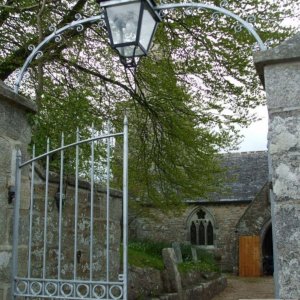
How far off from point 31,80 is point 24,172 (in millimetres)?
4342

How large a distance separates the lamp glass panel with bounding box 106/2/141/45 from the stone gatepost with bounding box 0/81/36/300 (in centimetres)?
99

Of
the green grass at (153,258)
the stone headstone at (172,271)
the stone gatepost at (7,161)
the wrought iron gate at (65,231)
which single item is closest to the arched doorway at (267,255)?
the green grass at (153,258)

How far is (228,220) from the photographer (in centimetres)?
2312

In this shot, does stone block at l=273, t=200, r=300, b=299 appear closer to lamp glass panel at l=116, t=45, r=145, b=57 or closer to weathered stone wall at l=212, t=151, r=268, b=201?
lamp glass panel at l=116, t=45, r=145, b=57

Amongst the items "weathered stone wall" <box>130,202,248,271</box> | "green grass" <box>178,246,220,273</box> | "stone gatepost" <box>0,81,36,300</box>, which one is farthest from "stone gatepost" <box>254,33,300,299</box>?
"weathered stone wall" <box>130,202,248,271</box>

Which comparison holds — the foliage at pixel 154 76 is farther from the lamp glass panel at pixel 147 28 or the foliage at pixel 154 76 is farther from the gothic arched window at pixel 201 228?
the gothic arched window at pixel 201 228

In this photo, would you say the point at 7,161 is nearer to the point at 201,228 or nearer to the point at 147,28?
the point at 147,28

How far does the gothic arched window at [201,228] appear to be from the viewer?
23656 millimetres

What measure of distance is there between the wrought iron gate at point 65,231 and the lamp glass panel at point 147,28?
0.79 meters

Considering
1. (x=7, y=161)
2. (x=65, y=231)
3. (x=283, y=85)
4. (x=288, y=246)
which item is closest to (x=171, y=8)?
(x=283, y=85)

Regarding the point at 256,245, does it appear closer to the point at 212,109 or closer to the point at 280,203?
the point at 212,109

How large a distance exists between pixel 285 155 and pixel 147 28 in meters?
1.60

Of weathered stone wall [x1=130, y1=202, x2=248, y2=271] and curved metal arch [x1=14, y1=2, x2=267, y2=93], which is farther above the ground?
curved metal arch [x1=14, y1=2, x2=267, y2=93]

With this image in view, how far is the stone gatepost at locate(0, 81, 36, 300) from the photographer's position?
12.3 feet
